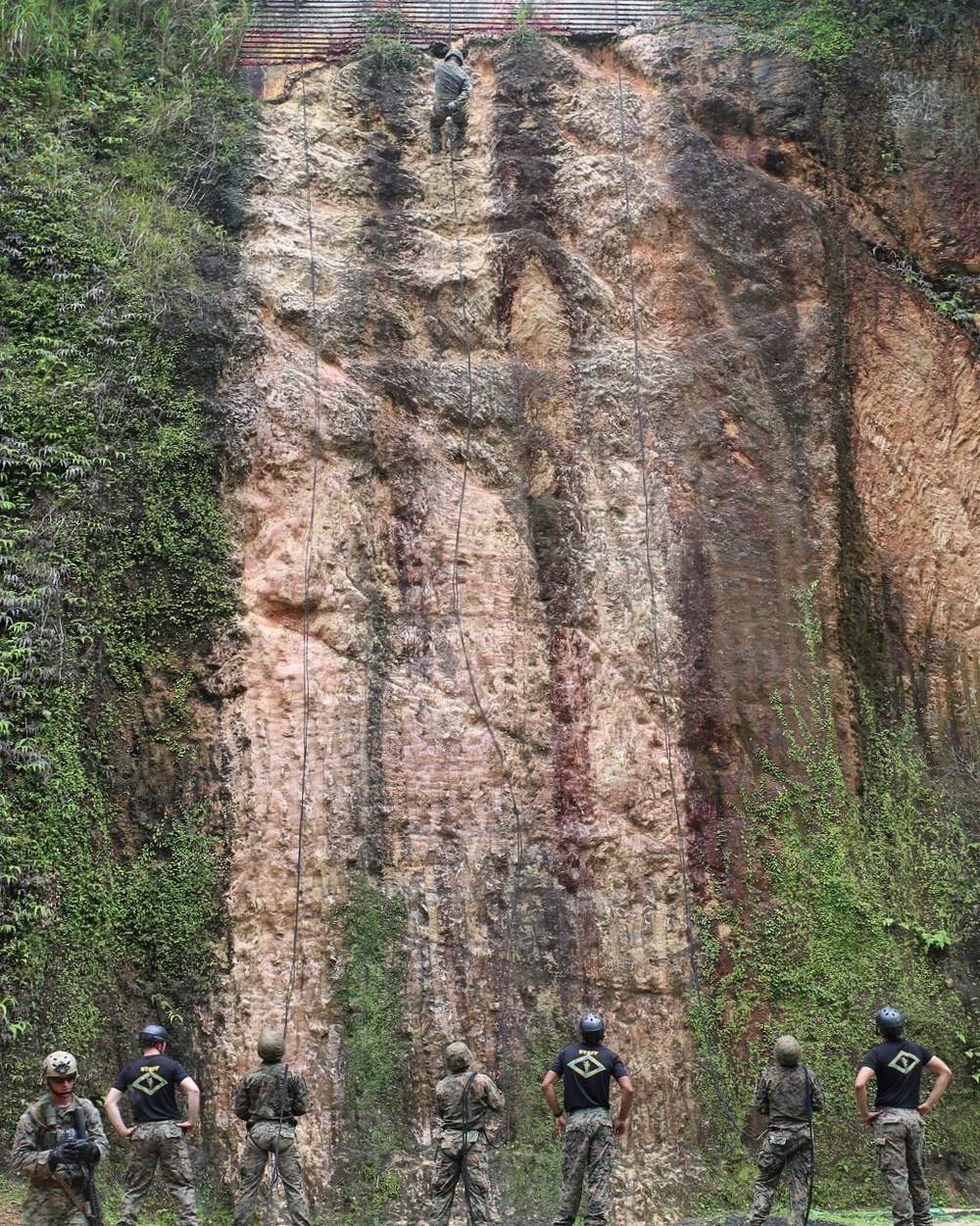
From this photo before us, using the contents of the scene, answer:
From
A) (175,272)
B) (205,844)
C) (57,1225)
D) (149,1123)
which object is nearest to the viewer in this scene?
(57,1225)

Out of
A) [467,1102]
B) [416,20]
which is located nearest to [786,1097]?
[467,1102]

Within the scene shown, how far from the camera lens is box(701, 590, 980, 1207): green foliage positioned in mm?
10016

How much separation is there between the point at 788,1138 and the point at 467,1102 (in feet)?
7.22

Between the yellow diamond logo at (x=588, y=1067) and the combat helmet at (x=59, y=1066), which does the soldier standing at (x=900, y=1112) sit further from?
the combat helmet at (x=59, y=1066)

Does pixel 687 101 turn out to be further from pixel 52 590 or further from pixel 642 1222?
pixel 642 1222

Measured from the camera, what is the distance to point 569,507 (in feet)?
38.3

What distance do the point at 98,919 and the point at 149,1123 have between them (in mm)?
2067

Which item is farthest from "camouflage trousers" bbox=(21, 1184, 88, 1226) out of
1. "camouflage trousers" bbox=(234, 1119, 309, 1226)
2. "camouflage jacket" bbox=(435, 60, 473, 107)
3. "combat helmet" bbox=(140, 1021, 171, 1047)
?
"camouflage jacket" bbox=(435, 60, 473, 107)

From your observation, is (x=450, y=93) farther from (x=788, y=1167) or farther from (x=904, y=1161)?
(x=904, y=1161)

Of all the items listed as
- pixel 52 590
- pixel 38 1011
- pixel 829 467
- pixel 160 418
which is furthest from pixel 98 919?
pixel 829 467

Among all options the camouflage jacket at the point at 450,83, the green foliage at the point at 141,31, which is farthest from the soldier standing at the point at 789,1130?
the green foliage at the point at 141,31

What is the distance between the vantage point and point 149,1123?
7.80 metres

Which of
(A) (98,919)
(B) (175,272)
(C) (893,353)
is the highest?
(B) (175,272)

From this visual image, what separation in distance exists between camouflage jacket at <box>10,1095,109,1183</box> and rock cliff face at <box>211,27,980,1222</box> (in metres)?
2.19
